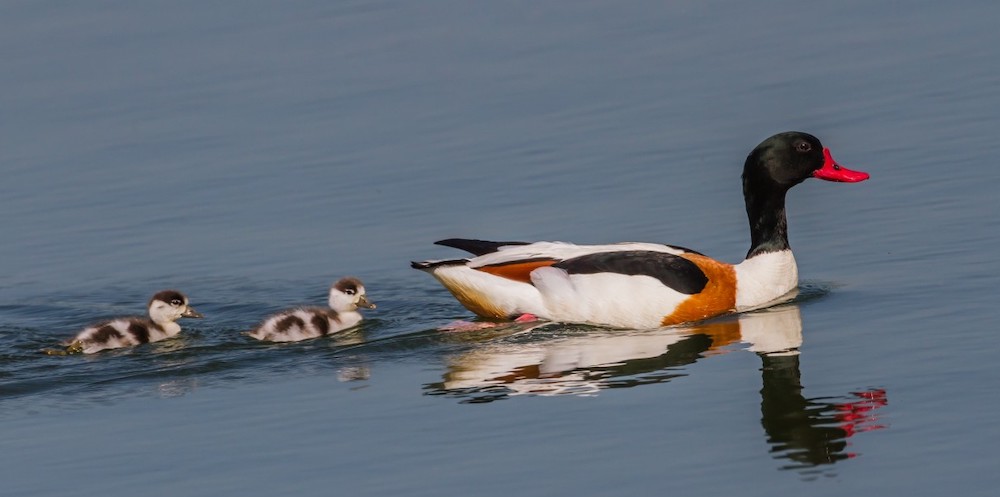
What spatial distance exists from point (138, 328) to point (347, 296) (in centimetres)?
149

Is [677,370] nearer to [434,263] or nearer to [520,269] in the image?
[520,269]

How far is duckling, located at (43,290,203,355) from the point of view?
12.8 metres

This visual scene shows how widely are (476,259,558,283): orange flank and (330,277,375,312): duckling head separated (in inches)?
39.8

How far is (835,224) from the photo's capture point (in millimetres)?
15219

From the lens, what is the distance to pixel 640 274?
43.0ft

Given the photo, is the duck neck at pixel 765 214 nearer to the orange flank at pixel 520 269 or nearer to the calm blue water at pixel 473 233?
the calm blue water at pixel 473 233

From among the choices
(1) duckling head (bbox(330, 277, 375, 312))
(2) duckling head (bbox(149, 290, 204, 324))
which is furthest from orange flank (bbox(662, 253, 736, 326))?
(2) duckling head (bbox(149, 290, 204, 324))

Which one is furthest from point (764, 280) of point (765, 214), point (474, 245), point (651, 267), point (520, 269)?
point (474, 245)

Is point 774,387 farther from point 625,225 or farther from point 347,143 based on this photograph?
point 347,143

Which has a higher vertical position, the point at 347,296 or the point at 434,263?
the point at 434,263

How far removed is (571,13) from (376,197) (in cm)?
650

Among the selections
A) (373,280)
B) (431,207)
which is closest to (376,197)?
(431,207)

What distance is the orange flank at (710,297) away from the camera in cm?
1321

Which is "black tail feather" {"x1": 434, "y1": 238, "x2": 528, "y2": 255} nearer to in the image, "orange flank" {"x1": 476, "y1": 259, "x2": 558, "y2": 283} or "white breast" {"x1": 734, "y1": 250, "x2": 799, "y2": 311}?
"orange flank" {"x1": 476, "y1": 259, "x2": 558, "y2": 283}
